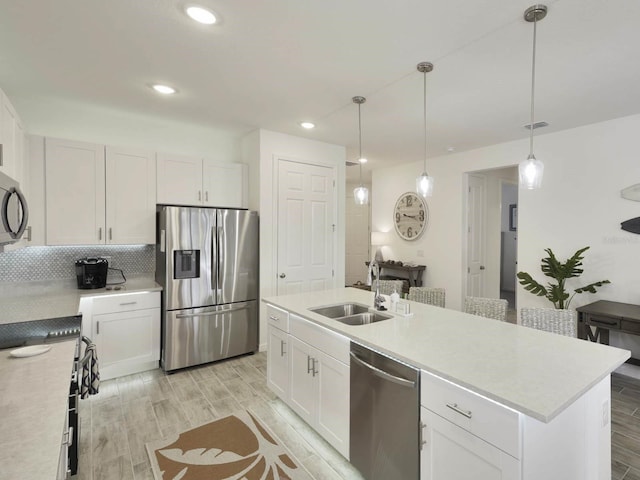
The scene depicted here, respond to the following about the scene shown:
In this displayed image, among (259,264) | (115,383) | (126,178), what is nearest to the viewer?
(115,383)

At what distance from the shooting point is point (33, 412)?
114 cm

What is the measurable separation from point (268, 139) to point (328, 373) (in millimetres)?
2875

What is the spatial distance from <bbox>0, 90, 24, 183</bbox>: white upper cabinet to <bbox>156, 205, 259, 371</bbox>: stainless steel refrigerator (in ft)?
3.77

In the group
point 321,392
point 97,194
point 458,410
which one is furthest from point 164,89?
point 458,410

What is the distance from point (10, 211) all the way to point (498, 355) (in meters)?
2.27

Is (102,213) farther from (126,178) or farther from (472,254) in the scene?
(472,254)

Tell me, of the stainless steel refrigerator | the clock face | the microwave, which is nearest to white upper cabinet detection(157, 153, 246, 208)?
the stainless steel refrigerator

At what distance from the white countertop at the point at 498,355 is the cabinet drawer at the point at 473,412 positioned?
5 centimetres

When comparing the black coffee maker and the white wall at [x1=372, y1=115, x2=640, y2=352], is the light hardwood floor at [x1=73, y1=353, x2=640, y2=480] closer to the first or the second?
the black coffee maker

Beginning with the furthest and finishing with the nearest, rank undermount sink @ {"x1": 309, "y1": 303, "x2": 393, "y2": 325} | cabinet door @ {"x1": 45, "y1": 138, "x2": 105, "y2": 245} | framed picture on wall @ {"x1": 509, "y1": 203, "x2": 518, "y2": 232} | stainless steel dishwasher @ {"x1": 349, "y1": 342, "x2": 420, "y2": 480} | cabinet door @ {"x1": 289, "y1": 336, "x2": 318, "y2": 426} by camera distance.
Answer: framed picture on wall @ {"x1": 509, "y1": 203, "x2": 518, "y2": 232}
cabinet door @ {"x1": 45, "y1": 138, "x2": 105, "y2": 245}
undermount sink @ {"x1": 309, "y1": 303, "x2": 393, "y2": 325}
cabinet door @ {"x1": 289, "y1": 336, "x2": 318, "y2": 426}
stainless steel dishwasher @ {"x1": 349, "y1": 342, "x2": 420, "y2": 480}

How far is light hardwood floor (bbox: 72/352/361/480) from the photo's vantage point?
2.06 m

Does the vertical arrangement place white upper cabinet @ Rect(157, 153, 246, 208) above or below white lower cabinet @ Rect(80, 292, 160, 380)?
above

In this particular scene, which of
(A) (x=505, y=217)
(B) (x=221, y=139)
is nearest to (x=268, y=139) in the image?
(B) (x=221, y=139)

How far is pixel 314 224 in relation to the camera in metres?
4.34
